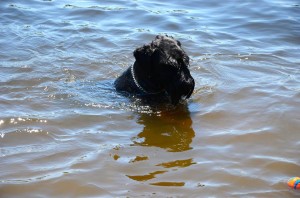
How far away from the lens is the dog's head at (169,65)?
5906 millimetres

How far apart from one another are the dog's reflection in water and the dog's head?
9.6 inches

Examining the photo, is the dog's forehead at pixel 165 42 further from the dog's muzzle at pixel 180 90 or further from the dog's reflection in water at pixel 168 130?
the dog's reflection in water at pixel 168 130

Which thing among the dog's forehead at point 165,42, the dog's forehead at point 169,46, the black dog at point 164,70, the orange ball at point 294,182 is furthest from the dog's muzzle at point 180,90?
the orange ball at point 294,182

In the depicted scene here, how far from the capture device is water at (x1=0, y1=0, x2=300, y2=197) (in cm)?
438

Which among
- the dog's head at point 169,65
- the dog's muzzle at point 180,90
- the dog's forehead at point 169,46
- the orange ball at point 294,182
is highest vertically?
the dog's forehead at point 169,46

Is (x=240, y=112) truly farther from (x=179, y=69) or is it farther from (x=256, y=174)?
(x=256, y=174)

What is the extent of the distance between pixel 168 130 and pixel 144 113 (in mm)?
614

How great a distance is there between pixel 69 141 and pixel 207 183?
1670 mm

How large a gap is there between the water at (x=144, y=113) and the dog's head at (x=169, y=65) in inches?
11.7

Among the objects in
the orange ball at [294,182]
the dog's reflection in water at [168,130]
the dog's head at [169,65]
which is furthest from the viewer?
the dog's head at [169,65]

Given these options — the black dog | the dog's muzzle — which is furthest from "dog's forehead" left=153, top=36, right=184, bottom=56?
the dog's muzzle

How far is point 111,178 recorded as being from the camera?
439 centimetres

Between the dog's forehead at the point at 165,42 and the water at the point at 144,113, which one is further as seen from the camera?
the dog's forehead at the point at 165,42

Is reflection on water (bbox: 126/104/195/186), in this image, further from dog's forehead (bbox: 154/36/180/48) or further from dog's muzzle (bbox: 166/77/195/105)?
dog's forehead (bbox: 154/36/180/48)
